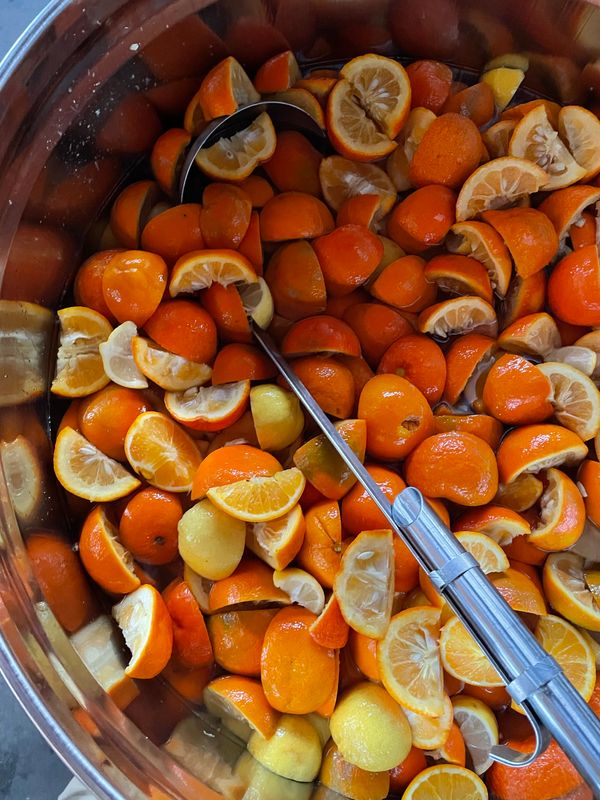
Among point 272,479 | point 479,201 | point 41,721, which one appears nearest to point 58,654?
point 41,721

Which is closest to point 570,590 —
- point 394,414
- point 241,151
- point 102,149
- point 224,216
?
point 394,414

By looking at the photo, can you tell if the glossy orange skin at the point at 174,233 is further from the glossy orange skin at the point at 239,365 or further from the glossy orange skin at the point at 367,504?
the glossy orange skin at the point at 367,504

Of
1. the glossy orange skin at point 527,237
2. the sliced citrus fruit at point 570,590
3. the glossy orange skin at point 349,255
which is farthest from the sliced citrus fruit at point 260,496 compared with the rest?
the glossy orange skin at point 527,237

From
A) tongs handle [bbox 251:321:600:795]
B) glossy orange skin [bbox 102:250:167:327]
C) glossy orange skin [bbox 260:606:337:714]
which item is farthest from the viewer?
glossy orange skin [bbox 102:250:167:327]

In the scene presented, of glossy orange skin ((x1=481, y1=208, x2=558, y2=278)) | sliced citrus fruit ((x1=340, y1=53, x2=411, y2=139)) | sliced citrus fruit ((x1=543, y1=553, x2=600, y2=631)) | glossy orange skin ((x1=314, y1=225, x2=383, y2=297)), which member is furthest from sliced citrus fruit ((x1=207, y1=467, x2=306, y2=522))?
sliced citrus fruit ((x1=340, y1=53, x2=411, y2=139))

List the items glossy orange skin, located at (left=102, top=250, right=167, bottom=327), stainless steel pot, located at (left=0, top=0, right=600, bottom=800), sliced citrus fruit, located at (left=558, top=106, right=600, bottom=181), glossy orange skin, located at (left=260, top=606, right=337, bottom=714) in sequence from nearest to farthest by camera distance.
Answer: stainless steel pot, located at (left=0, top=0, right=600, bottom=800)
glossy orange skin, located at (left=260, top=606, right=337, bottom=714)
glossy orange skin, located at (left=102, top=250, right=167, bottom=327)
sliced citrus fruit, located at (left=558, top=106, right=600, bottom=181)

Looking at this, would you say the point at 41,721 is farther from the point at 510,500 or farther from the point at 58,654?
the point at 510,500

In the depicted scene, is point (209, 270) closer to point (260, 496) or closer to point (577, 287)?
point (260, 496)

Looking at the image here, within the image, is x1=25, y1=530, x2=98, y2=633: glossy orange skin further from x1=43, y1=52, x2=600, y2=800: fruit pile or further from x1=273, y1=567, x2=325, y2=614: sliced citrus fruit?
x1=273, y1=567, x2=325, y2=614: sliced citrus fruit
